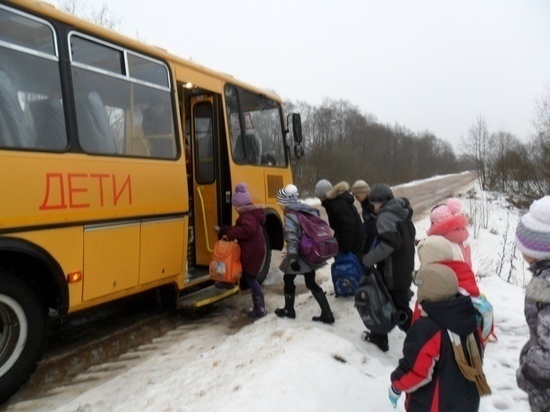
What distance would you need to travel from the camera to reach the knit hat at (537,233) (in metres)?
2.39

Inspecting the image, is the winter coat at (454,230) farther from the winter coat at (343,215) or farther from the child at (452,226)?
the winter coat at (343,215)

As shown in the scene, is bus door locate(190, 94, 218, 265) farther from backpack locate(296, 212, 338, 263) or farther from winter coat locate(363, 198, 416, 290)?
winter coat locate(363, 198, 416, 290)

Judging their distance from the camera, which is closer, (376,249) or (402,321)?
(376,249)

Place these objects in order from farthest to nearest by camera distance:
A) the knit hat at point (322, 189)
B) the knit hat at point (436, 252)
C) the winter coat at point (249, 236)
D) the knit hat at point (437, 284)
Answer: the knit hat at point (322, 189), the winter coat at point (249, 236), the knit hat at point (436, 252), the knit hat at point (437, 284)

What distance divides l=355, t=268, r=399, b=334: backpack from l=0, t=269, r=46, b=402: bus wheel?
2.95 m

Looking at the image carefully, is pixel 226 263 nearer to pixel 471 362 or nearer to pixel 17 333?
pixel 17 333

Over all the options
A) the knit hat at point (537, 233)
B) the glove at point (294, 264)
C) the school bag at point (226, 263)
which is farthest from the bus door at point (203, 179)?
the knit hat at point (537, 233)

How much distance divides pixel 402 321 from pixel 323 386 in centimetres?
158

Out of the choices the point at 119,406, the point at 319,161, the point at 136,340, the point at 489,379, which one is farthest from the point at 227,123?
the point at 319,161

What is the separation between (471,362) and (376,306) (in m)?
1.61

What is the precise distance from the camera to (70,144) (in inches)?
151

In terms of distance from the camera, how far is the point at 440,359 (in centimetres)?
256

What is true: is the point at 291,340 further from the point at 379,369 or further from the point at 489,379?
the point at 489,379

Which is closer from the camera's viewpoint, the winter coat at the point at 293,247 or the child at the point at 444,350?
the child at the point at 444,350
